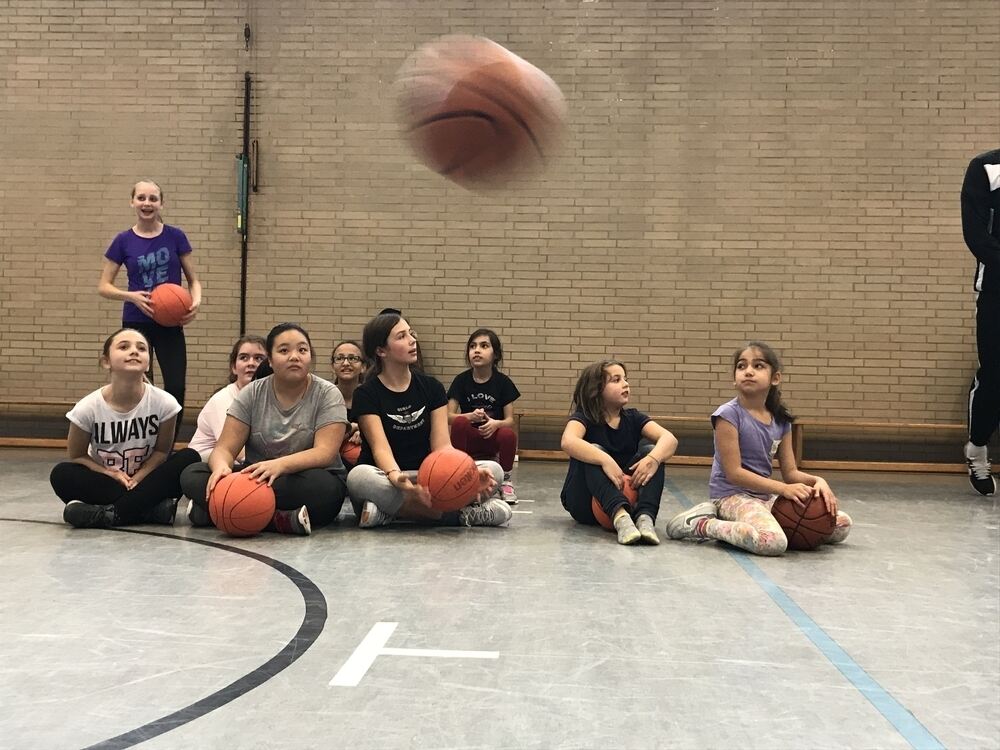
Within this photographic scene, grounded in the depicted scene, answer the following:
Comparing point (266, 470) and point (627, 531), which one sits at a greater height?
point (266, 470)

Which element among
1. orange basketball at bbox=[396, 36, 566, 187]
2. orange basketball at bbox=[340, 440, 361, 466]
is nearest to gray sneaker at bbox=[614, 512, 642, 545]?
orange basketball at bbox=[340, 440, 361, 466]

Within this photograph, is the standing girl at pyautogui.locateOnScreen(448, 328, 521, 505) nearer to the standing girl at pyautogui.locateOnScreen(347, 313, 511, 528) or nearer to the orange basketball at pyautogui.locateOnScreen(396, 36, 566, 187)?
the standing girl at pyautogui.locateOnScreen(347, 313, 511, 528)

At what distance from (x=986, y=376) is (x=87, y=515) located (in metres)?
6.09

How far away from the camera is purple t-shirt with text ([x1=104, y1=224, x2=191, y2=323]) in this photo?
19.6 feet

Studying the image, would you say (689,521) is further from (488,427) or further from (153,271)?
(153,271)

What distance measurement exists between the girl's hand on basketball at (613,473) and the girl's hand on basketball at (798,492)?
816 mm

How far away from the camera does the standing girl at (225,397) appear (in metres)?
5.42

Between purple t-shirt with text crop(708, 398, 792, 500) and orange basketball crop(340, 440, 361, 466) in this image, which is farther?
orange basketball crop(340, 440, 361, 466)

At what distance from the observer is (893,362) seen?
8398 mm

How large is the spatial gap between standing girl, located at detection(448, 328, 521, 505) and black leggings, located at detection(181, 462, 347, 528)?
55.4 inches

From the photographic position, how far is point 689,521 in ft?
15.5

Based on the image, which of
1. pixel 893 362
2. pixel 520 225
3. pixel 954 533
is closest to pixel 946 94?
pixel 893 362

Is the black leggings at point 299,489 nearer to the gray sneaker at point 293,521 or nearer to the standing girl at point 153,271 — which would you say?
the gray sneaker at point 293,521

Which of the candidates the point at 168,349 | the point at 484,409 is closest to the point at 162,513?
the point at 168,349
